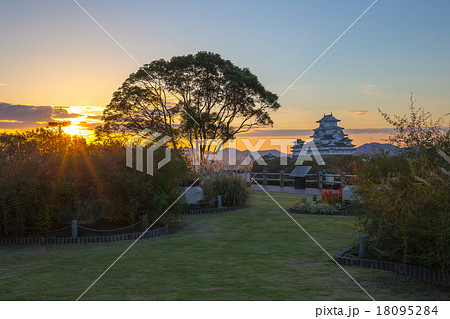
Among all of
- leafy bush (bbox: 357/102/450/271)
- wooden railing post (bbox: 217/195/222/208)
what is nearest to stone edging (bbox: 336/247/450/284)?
leafy bush (bbox: 357/102/450/271)

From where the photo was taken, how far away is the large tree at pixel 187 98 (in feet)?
106

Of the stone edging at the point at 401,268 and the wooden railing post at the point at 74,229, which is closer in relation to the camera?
the stone edging at the point at 401,268

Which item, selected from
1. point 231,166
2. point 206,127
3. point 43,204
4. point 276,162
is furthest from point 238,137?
point 43,204

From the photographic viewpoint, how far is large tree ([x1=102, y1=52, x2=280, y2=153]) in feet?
106

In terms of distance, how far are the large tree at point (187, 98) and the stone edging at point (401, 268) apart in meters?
26.3

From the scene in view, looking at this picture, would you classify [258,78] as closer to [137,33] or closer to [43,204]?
[137,33]

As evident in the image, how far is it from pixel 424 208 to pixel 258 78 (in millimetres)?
28952

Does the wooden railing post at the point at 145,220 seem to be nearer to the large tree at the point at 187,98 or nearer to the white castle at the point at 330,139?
the large tree at the point at 187,98

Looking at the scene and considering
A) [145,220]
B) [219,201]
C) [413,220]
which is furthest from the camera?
[219,201]

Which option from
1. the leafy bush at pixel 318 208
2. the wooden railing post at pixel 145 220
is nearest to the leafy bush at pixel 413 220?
the wooden railing post at pixel 145 220

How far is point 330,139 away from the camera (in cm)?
7638

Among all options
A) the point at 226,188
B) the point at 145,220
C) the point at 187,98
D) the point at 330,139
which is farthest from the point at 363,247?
the point at 330,139

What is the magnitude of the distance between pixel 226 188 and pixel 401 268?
31.8ft

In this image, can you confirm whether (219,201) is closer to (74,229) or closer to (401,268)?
(74,229)
